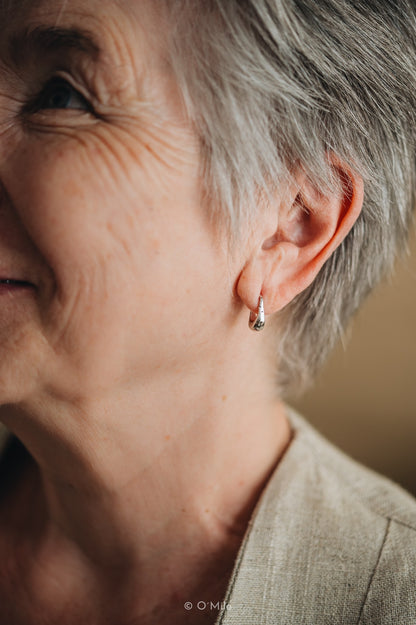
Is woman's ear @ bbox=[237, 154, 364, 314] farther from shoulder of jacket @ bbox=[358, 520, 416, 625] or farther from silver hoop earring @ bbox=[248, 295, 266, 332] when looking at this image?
shoulder of jacket @ bbox=[358, 520, 416, 625]

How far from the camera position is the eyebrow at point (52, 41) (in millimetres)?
778

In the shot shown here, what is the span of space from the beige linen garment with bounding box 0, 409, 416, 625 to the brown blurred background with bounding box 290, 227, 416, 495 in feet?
2.25

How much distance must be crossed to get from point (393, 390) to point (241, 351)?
947 mm

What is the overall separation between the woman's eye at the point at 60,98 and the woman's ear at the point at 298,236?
0.98 ft

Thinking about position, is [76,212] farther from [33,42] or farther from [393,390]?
[393,390]

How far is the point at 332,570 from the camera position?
951 millimetres

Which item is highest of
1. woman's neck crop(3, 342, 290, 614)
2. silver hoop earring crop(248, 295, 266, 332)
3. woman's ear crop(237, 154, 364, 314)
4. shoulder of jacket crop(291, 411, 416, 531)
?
woman's ear crop(237, 154, 364, 314)

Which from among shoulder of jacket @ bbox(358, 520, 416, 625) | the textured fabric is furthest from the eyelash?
shoulder of jacket @ bbox(358, 520, 416, 625)

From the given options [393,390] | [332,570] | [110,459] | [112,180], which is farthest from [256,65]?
[393,390]

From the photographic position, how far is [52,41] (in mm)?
789

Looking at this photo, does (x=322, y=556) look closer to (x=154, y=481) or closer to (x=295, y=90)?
(x=154, y=481)

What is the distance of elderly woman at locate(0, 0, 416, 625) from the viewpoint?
2.63 ft

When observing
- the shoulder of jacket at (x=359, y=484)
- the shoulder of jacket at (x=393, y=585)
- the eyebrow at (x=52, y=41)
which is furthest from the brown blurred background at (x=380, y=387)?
the eyebrow at (x=52, y=41)

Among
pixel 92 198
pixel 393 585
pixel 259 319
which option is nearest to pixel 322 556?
pixel 393 585
